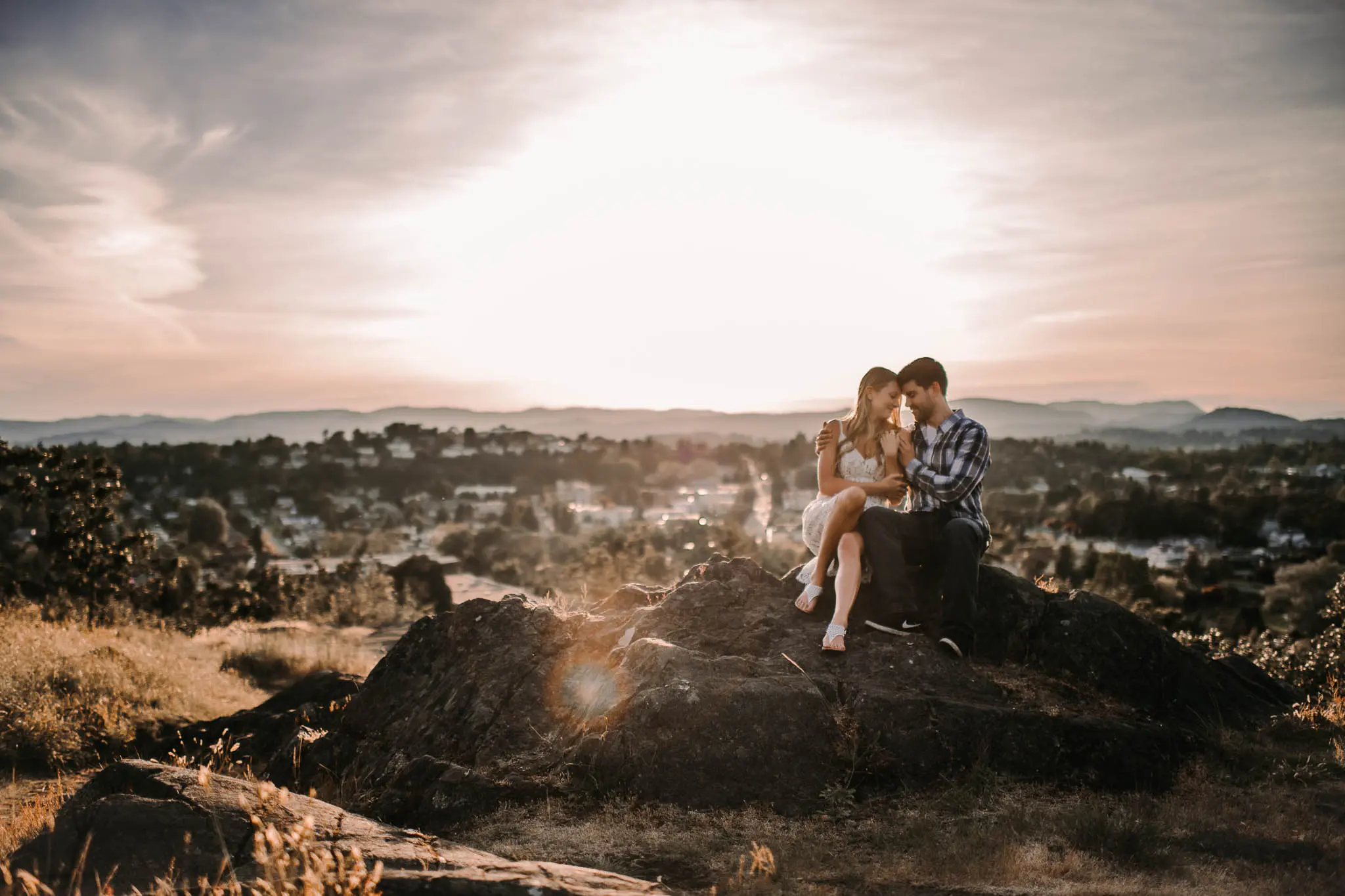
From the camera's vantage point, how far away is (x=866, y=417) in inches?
296

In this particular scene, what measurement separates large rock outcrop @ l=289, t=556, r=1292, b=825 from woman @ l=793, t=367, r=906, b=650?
57 centimetres

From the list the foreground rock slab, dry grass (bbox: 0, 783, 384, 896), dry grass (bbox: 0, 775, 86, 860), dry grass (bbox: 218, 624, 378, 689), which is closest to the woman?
the foreground rock slab

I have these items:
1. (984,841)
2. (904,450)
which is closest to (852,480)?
(904,450)

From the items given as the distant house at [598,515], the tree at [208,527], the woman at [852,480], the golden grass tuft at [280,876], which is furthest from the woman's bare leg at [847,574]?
the distant house at [598,515]

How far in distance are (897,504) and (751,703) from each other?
263 cm

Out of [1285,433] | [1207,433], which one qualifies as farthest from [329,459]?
[1207,433]

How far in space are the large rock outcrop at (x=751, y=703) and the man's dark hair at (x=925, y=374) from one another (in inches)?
76.4

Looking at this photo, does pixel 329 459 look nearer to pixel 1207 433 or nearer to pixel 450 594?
pixel 450 594

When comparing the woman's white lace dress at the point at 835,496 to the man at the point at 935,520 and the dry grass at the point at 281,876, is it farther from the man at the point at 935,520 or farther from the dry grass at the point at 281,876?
the dry grass at the point at 281,876

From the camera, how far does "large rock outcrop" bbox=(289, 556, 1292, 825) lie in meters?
5.79

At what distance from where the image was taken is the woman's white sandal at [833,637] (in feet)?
22.1

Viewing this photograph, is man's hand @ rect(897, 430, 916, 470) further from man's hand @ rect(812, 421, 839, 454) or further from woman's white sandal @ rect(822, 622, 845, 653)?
woman's white sandal @ rect(822, 622, 845, 653)

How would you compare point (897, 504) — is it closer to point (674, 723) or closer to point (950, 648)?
point (950, 648)

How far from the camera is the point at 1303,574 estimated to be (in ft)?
124
